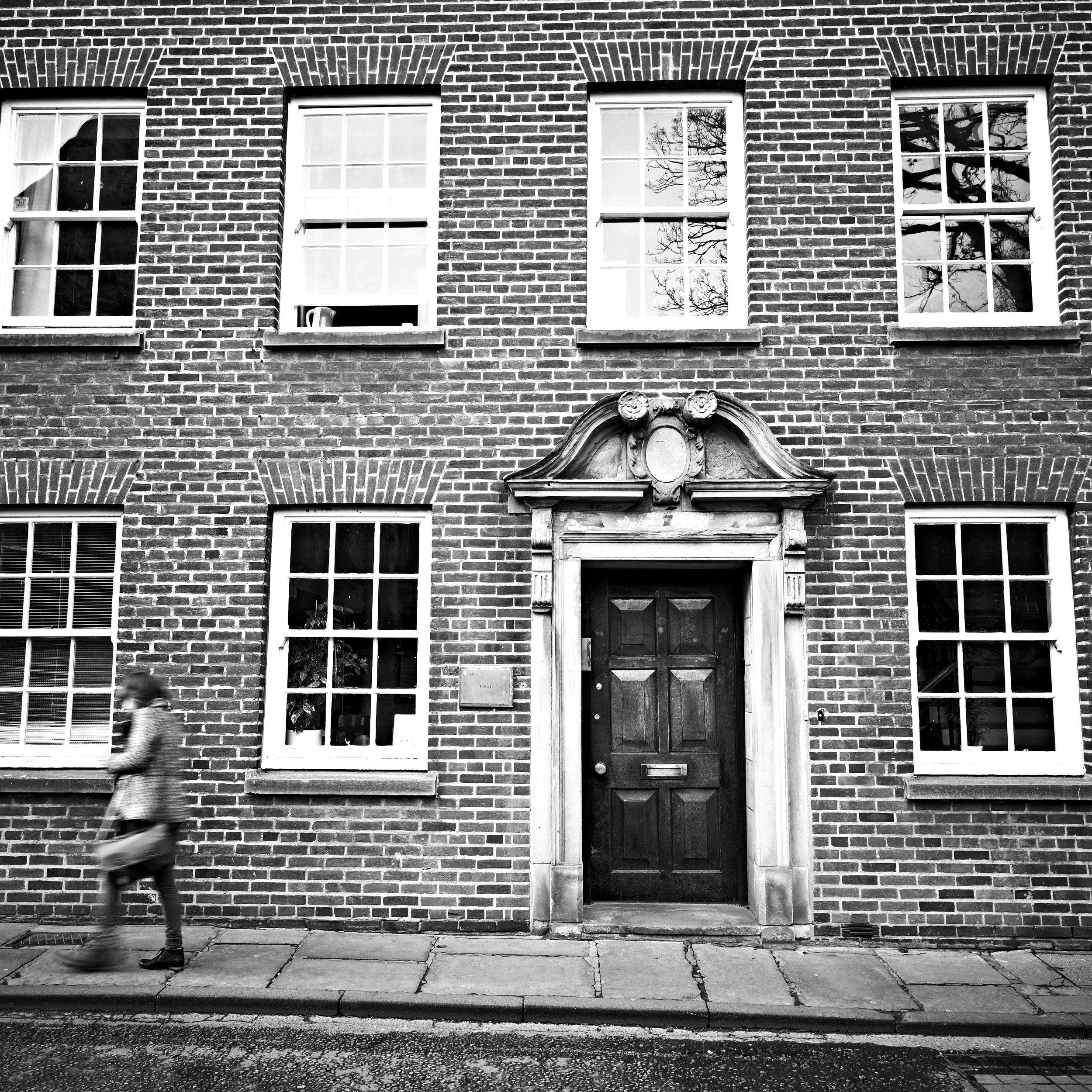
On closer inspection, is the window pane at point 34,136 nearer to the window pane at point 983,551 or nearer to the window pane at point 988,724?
the window pane at point 983,551

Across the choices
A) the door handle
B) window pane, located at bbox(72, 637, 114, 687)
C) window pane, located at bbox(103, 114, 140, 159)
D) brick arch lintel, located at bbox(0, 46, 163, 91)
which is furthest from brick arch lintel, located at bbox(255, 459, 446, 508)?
brick arch lintel, located at bbox(0, 46, 163, 91)

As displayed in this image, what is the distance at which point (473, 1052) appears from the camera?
4777 mm

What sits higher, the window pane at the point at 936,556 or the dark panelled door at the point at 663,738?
the window pane at the point at 936,556

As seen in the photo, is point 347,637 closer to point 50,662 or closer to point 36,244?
point 50,662

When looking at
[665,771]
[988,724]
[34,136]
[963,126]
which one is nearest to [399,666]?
[665,771]

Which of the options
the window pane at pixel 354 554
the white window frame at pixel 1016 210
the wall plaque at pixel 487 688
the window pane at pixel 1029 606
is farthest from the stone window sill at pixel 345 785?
the white window frame at pixel 1016 210

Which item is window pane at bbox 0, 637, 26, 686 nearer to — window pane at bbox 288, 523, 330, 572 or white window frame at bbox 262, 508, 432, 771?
white window frame at bbox 262, 508, 432, 771

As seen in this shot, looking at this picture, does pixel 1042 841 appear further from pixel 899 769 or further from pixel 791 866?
pixel 791 866

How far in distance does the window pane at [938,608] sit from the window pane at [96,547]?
20.4 ft

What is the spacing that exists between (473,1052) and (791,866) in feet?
9.22

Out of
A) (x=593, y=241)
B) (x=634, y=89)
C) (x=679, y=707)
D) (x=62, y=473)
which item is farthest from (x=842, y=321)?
(x=62, y=473)

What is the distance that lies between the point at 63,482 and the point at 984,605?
7051 mm

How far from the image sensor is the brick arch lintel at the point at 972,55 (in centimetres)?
725

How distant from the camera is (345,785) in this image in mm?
6680
